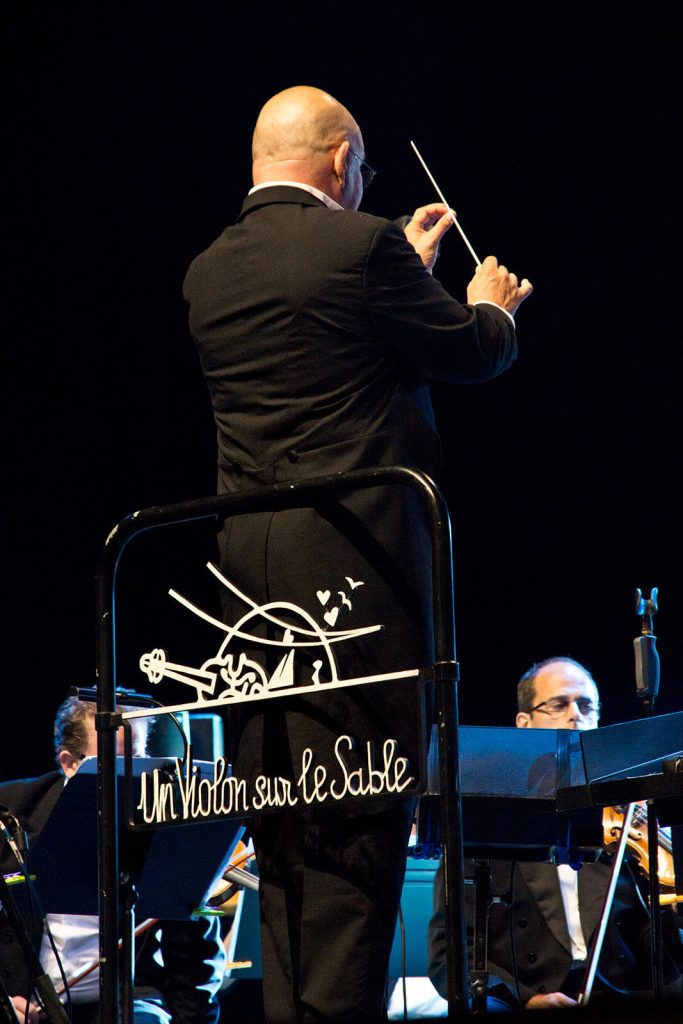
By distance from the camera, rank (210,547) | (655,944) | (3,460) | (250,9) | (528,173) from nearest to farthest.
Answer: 1. (655,944)
2. (250,9)
3. (528,173)
4. (3,460)
5. (210,547)

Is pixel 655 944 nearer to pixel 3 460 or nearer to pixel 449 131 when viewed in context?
pixel 449 131

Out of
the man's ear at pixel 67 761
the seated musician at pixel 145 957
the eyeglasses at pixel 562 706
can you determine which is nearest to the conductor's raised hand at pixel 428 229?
the seated musician at pixel 145 957

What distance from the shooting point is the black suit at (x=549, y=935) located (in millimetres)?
4164

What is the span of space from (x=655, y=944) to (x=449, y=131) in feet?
13.0

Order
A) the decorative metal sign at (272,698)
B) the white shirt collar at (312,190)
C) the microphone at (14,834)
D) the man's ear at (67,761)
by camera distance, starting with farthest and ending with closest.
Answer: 1. the man's ear at (67,761)
2. the microphone at (14,834)
3. the white shirt collar at (312,190)
4. the decorative metal sign at (272,698)

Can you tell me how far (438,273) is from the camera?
633 cm

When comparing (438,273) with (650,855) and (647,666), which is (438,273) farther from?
(650,855)

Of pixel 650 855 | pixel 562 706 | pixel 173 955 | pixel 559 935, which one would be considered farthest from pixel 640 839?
pixel 650 855

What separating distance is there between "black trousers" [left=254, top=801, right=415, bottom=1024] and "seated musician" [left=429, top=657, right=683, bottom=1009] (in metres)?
2.13

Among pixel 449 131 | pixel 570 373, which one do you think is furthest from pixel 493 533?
pixel 449 131

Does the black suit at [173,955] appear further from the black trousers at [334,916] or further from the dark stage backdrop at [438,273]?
the black trousers at [334,916]

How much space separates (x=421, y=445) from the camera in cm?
215

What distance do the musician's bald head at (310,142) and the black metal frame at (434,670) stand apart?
560 mm

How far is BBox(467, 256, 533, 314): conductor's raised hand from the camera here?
7.41 feet
